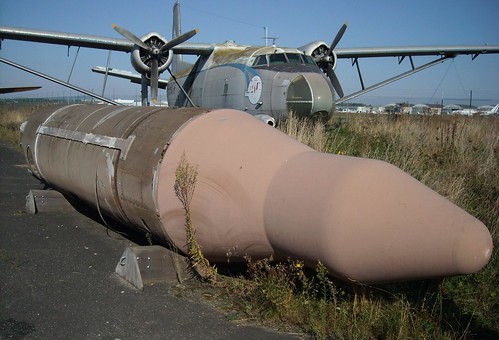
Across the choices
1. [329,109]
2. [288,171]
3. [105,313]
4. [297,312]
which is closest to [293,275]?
[297,312]

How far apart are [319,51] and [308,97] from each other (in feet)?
17.2

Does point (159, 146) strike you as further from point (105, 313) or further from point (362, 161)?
point (362, 161)

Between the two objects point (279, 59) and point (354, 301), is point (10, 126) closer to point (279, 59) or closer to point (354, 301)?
point (279, 59)

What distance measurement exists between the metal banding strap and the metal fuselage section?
221 inches

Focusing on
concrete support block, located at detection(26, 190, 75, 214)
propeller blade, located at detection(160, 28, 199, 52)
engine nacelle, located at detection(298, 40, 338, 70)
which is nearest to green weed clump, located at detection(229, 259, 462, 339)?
concrete support block, located at detection(26, 190, 75, 214)

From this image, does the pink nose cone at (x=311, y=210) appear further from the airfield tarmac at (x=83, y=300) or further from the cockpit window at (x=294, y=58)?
the cockpit window at (x=294, y=58)

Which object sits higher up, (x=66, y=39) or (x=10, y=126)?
(x=66, y=39)

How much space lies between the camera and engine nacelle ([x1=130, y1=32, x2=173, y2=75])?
13.8 metres

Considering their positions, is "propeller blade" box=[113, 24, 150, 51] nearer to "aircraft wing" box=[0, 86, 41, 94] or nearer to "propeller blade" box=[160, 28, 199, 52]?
"propeller blade" box=[160, 28, 199, 52]

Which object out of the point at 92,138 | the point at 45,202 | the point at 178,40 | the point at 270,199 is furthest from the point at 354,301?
the point at 178,40

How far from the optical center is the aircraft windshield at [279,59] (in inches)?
467

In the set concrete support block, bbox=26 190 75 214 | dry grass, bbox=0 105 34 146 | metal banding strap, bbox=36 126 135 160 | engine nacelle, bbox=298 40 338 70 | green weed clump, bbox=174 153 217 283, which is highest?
Answer: engine nacelle, bbox=298 40 338 70

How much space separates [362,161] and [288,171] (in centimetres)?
55

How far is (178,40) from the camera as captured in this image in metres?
13.1
